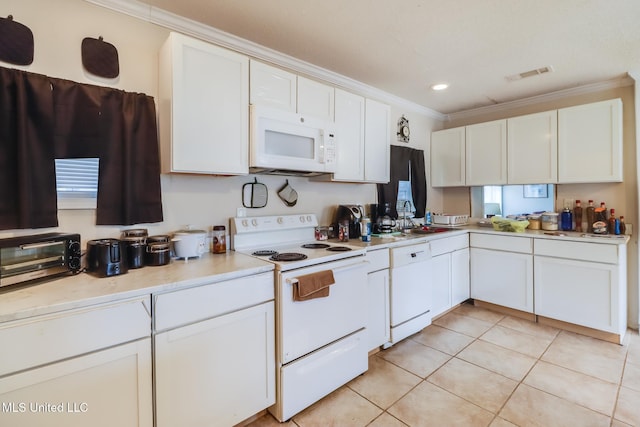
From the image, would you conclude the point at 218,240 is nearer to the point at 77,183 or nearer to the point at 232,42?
the point at 77,183

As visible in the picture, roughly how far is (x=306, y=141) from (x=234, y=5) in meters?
0.97

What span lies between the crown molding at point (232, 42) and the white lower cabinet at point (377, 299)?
1.75 m

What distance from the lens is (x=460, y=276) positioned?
340cm

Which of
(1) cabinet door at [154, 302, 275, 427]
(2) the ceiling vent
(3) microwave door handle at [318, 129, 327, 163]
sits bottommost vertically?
(1) cabinet door at [154, 302, 275, 427]

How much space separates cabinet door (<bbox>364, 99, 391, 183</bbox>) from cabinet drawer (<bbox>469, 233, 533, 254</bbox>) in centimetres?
137

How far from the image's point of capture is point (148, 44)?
1.92 m

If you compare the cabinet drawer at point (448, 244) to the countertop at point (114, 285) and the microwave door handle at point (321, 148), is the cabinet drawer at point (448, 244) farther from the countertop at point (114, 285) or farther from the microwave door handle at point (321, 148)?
the countertop at point (114, 285)

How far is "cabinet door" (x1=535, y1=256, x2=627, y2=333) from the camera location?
103 inches

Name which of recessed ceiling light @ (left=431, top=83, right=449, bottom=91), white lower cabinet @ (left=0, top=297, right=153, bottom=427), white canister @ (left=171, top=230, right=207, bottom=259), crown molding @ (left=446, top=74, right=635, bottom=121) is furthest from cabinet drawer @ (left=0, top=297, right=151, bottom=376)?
crown molding @ (left=446, top=74, right=635, bottom=121)

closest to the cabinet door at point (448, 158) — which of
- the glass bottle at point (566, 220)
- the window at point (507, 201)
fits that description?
the window at point (507, 201)

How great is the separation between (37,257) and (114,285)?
388 mm

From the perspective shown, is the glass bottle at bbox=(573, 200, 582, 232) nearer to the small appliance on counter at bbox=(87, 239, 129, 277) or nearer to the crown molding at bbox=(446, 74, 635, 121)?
the crown molding at bbox=(446, 74, 635, 121)

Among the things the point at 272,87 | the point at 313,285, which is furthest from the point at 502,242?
the point at 272,87

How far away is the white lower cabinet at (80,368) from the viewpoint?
1059 millimetres
